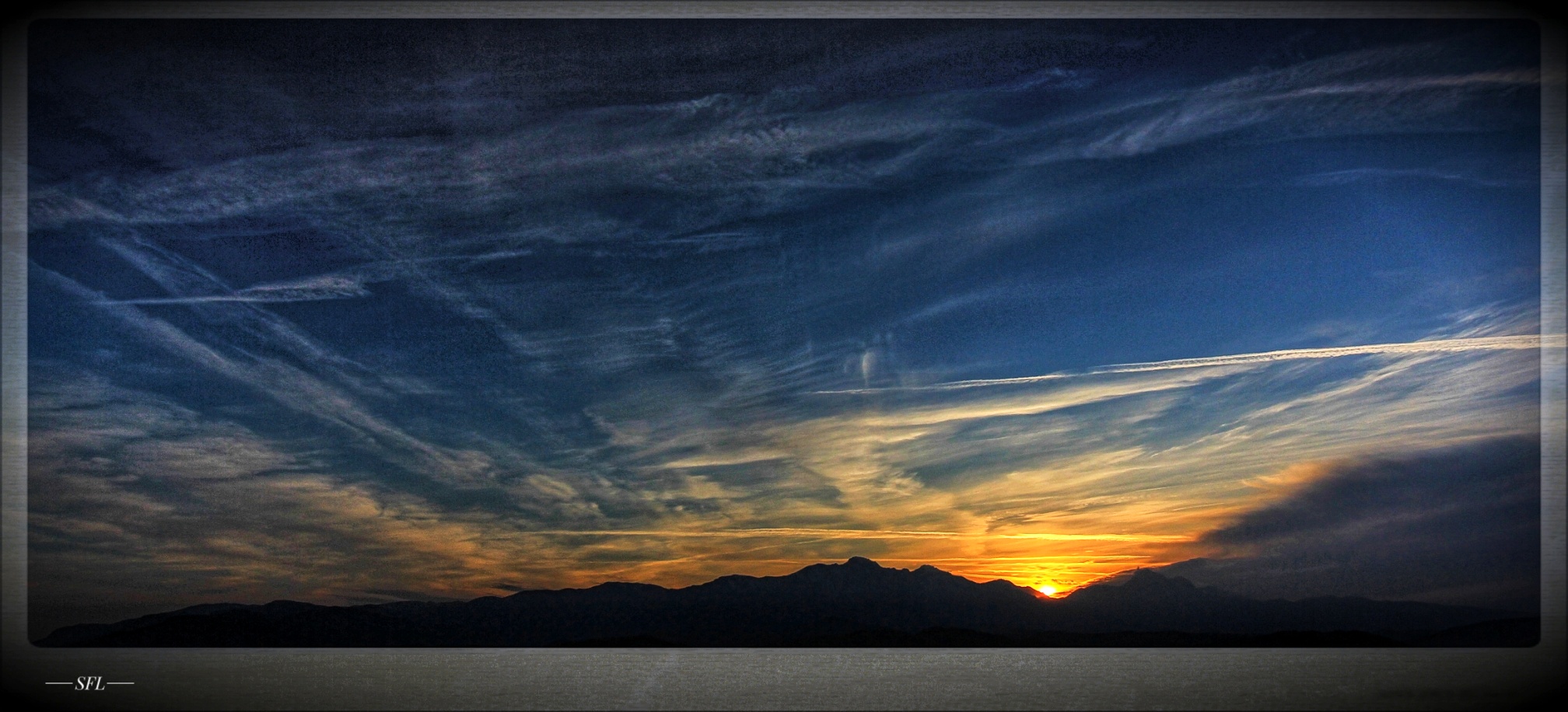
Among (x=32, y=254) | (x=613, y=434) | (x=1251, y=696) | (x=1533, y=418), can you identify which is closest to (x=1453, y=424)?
(x=1533, y=418)

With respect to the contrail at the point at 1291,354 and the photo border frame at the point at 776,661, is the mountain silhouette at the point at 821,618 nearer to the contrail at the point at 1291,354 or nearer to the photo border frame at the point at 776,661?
the photo border frame at the point at 776,661

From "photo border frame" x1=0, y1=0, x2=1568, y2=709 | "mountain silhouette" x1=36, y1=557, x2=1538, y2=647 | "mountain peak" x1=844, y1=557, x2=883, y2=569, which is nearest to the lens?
"photo border frame" x1=0, y1=0, x2=1568, y2=709

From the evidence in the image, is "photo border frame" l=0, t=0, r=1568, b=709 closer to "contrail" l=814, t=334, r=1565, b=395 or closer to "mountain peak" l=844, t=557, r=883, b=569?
"contrail" l=814, t=334, r=1565, b=395

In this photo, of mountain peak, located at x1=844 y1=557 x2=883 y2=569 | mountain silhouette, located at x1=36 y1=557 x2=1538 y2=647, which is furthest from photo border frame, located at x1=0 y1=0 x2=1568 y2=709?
mountain peak, located at x1=844 y1=557 x2=883 y2=569

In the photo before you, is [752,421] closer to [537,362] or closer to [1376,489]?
[537,362]

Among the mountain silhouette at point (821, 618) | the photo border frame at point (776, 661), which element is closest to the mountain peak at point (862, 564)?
the mountain silhouette at point (821, 618)

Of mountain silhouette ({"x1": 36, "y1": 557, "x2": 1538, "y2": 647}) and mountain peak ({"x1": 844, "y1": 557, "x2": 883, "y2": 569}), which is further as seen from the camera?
mountain peak ({"x1": 844, "y1": 557, "x2": 883, "y2": 569})
